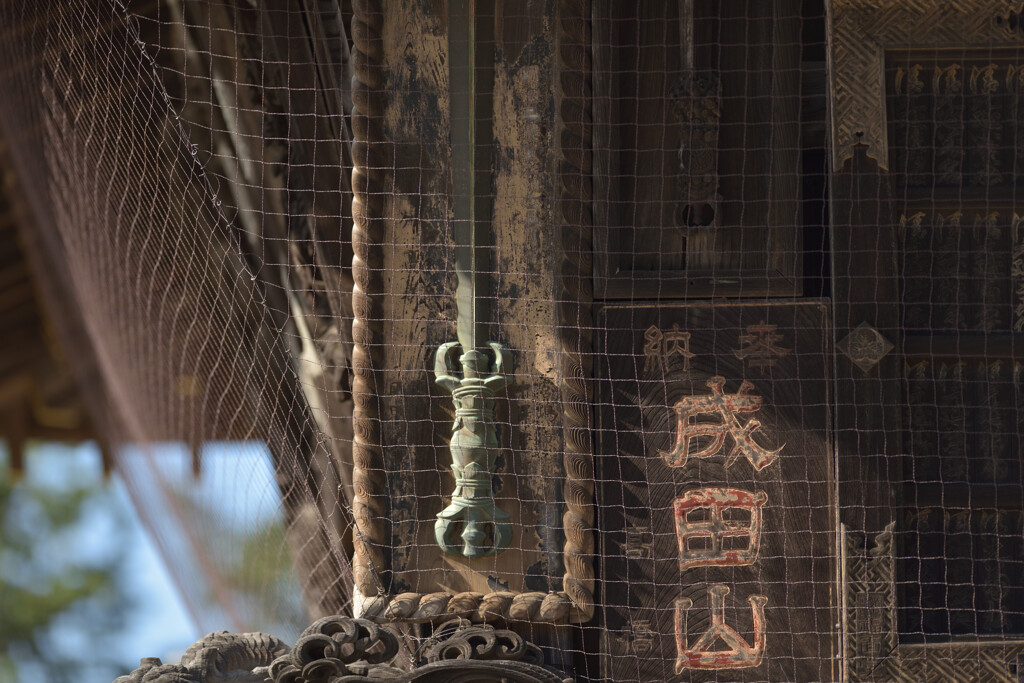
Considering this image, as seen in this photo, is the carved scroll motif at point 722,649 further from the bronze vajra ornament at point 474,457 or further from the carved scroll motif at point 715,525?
the bronze vajra ornament at point 474,457

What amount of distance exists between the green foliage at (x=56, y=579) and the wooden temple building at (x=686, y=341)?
6.34m

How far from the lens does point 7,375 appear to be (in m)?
7.06

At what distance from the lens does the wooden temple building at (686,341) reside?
2.37 m

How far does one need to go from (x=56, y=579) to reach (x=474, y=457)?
25.9 feet

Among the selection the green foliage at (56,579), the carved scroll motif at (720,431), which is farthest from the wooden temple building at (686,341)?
the green foliage at (56,579)

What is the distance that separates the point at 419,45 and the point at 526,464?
3.12ft

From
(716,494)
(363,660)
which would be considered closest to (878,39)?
(716,494)

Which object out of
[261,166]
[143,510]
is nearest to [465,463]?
[261,166]

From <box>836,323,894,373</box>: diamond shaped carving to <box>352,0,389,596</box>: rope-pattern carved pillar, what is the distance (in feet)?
3.35

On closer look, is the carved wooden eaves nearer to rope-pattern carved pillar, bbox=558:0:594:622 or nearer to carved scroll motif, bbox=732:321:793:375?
carved scroll motif, bbox=732:321:793:375

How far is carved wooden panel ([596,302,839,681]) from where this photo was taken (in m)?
2.38

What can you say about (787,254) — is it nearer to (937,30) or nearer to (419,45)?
(937,30)

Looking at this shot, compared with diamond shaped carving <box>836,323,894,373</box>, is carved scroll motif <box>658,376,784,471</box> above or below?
below

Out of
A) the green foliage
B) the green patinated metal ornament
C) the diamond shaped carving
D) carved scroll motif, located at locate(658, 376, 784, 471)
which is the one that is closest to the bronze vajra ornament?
the green patinated metal ornament
